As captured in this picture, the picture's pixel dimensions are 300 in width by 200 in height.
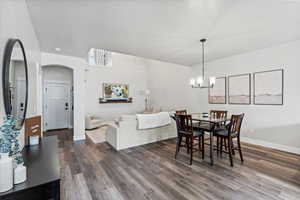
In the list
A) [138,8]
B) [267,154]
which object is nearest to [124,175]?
[138,8]

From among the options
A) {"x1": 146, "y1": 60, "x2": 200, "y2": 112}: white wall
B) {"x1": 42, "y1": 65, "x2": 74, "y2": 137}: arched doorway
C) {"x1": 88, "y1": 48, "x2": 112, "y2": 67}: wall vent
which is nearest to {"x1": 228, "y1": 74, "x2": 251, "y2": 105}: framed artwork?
{"x1": 146, "y1": 60, "x2": 200, "y2": 112}: white wall

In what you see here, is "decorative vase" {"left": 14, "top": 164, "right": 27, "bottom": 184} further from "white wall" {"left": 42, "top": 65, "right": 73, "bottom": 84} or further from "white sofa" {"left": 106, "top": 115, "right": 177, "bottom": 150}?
"white wall" {"left": 42, "top": 65, "right": 73, "bottom": 84}

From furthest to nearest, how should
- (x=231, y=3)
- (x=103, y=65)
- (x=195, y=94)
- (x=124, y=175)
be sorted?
(x=103, y=65), (x=195, y=94), (x=124, y=175), (x=231, y=3)

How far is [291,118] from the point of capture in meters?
3.40

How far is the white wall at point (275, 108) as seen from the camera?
132 inches

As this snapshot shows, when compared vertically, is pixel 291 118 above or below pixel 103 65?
below

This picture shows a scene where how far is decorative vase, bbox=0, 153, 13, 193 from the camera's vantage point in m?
0.83

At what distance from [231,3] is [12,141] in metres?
2.76

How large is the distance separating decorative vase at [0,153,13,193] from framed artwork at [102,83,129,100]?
21.8 feet

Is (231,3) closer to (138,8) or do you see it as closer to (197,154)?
(138,8)

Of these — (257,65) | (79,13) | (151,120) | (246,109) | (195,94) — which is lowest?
(151,120)

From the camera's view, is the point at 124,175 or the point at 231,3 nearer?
the point at 231,3

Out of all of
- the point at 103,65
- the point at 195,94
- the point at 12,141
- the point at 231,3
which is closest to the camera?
the point at 12,141

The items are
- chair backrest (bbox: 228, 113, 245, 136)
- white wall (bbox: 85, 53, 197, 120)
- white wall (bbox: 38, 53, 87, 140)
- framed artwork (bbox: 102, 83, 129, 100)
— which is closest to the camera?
chair backrest (bbox: 228, 113, 245, 136)
